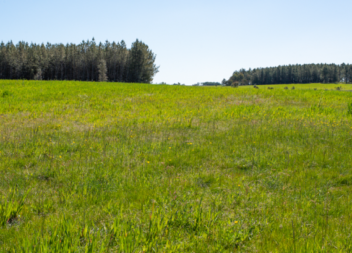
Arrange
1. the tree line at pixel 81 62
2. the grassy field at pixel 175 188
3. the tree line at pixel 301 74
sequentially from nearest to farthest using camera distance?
the grassy field at pixel 175 188 → the tree line at pixel 81 62 → the tree line at pixel 301 74

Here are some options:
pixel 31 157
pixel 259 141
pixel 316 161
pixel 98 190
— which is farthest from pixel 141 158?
pixel 316 161

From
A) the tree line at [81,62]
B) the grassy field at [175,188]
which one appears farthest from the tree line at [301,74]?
the grassy field at [175,188]

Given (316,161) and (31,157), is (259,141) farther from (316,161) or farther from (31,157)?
(31,157)

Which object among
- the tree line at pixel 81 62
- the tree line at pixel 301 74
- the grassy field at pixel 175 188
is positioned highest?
the tree line at pixel 301 74

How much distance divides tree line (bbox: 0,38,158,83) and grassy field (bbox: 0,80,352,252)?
5856cm

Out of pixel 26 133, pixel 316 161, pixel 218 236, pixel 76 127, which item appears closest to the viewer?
pixel 218 236

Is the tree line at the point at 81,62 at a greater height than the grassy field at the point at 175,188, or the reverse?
the tree line at the point at 81,62

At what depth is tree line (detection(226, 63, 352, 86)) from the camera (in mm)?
127375

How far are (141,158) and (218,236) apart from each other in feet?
12.1

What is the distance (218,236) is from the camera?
301 centimetres

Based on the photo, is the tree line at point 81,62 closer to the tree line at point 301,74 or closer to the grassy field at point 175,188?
the grassy field at point 175,188

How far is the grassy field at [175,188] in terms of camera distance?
2.90 m

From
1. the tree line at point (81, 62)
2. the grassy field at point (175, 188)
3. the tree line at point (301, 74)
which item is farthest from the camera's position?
the tree line at point (301, 74)

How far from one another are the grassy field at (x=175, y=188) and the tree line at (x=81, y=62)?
2306 inches
